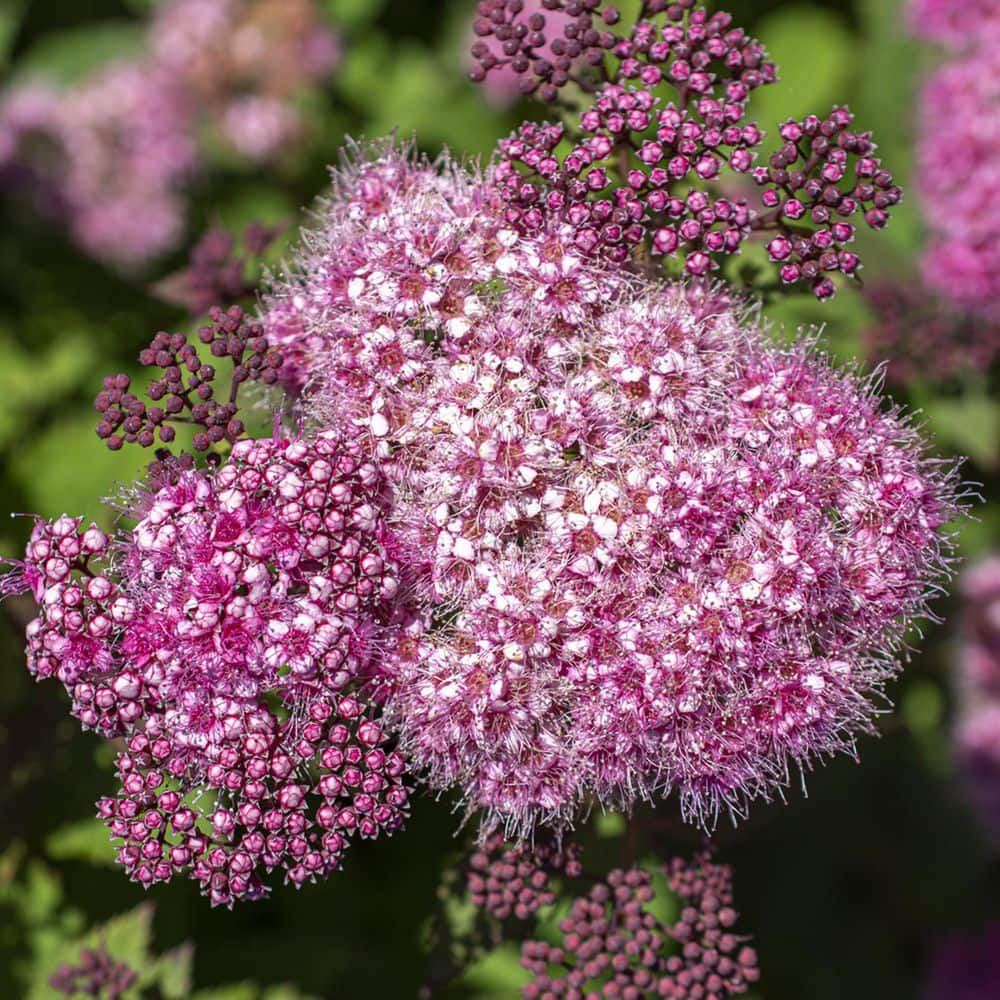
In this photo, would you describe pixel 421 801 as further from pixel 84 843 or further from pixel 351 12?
pixel 351 12

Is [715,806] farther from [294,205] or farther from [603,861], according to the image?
[294,205]

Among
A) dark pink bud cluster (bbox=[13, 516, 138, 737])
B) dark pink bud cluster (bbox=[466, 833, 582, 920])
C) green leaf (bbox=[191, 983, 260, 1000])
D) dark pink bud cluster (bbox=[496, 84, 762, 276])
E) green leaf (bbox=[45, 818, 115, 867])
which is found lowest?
green leaf (bbox=[191, 983, 260, 1000])

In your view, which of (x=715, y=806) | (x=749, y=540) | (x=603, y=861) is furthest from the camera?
(x=603, y=861)

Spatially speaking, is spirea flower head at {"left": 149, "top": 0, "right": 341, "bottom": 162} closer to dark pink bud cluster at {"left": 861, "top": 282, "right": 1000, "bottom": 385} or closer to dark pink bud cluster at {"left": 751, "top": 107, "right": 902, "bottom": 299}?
dark pink bud cluster at {"left": 861, "top": 282, "right": 1000, "bottom": 385}

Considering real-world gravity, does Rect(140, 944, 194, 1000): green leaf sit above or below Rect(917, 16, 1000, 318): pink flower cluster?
below

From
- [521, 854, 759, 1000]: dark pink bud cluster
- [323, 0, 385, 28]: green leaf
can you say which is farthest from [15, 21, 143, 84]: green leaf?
[521, 854, 759, 1000]: dark pink bud cluster

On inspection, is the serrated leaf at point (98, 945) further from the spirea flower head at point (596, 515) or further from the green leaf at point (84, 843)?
the spirea flower head at point (596, 515)

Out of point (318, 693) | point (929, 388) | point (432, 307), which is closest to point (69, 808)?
point (318, 693)
